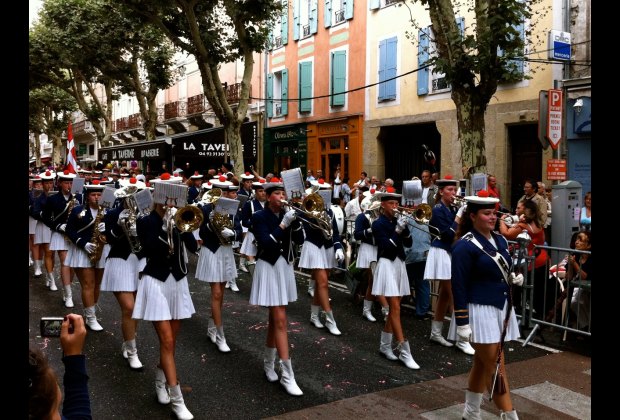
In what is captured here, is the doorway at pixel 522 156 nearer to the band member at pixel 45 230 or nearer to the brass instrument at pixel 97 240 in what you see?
the band member at pixel 45 230

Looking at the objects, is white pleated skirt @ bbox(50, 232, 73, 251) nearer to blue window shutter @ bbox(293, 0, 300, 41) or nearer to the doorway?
the doorway

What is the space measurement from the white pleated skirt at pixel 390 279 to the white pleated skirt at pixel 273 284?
110 cm

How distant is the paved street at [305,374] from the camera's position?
18.6 feet

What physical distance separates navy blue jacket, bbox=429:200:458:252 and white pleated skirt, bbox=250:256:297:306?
2.28 metres

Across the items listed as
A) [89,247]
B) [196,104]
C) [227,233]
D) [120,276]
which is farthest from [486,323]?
[196,104]

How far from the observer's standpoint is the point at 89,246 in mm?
7898

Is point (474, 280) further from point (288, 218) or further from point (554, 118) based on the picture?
point (554, 118)

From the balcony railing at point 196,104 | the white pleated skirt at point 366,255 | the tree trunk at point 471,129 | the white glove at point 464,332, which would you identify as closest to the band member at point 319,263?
the white pleated skirt at point 366,255

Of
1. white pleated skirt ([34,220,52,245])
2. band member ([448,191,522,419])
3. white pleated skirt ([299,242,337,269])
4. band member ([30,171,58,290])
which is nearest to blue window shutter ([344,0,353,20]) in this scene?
band member ([30,171,58,290])

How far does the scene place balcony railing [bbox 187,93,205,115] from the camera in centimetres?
3459

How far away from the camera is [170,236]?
5781 millimetres

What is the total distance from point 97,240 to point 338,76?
60.0 feet
